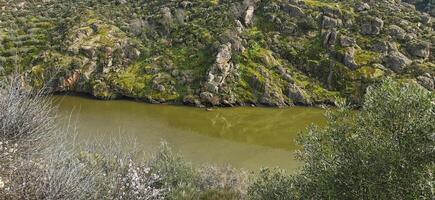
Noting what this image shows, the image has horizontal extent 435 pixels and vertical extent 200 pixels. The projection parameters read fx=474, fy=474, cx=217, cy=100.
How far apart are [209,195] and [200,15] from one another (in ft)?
242

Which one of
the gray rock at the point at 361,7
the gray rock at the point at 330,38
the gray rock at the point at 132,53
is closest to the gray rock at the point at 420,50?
the gray rock at the point at 330,38

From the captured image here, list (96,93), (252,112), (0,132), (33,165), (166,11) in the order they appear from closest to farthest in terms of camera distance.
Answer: (33,165) < (0,132) < (252,112) < (96,93) < (166,11)

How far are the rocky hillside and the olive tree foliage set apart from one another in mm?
55989

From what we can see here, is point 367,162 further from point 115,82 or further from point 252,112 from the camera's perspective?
point 115,82

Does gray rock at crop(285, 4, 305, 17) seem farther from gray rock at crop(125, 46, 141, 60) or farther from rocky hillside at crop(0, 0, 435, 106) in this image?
gray rock at crop(125, 46, 141, 60)

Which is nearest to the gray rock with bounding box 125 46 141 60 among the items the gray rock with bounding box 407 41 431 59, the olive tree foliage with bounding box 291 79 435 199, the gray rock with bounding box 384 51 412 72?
the gray rock with bounding box 384 51 412 72

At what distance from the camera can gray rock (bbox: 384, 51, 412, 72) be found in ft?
252

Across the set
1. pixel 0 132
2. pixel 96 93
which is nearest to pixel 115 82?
pixel 96 93

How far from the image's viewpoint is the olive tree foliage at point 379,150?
13.2 meters

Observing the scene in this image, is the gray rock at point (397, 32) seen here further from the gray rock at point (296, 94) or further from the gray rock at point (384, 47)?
the gray rock at point (296, 94)

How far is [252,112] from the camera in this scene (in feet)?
229

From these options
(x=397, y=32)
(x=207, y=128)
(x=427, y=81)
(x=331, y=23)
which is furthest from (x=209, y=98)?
(x=397, y=32)

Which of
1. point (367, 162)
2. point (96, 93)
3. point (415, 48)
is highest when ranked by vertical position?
point (367, 162)

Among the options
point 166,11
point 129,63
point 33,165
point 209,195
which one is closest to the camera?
point 33,165
